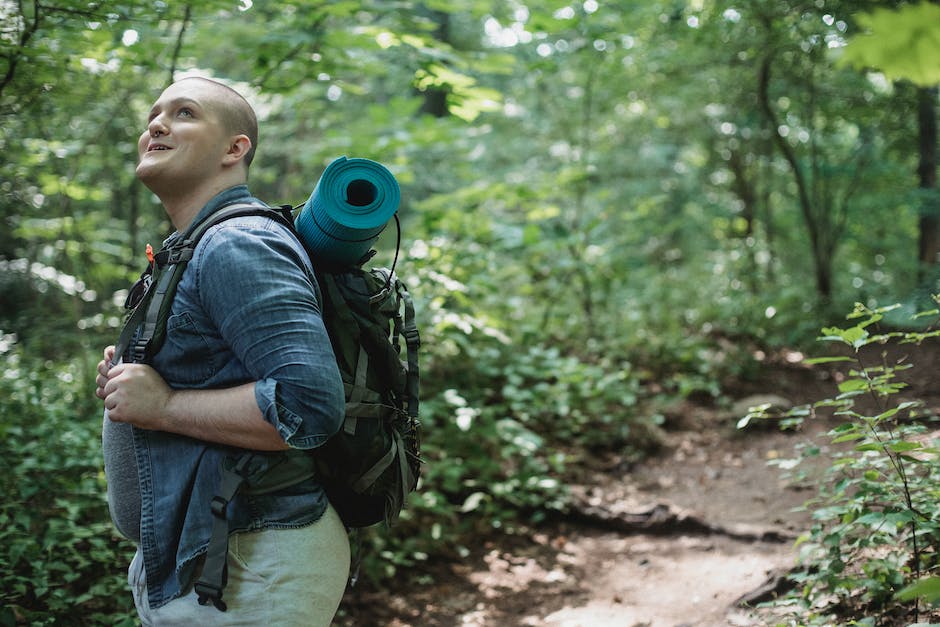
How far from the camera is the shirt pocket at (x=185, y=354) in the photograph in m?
1.79

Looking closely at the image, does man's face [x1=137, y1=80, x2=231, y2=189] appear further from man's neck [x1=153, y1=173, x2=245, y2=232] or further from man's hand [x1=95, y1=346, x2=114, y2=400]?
man's hand [x1=95, y1=346, x2=114, y2=400]

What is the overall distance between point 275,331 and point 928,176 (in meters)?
8.74

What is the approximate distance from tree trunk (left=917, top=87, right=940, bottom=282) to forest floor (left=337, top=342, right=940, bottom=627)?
1931mm

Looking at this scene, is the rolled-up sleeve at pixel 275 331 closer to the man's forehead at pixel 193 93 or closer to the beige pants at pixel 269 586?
the beige pants at pixel 269 586

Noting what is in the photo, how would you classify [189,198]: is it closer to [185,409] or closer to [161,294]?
[161,294]

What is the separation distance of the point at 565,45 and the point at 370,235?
8.57m

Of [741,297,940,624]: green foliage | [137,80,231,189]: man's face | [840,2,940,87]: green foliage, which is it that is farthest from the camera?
[741,297,940,624]: green foliage

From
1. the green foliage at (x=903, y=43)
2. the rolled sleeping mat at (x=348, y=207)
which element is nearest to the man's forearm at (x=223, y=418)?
the rolled sleeping mat at (x=348, y=207)

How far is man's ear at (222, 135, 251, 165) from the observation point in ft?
6.81

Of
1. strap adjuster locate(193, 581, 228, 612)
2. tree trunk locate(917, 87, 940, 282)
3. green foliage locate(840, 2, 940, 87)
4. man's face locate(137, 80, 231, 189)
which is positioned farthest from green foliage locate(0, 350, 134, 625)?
tree trunk locate(917, 87, 940, 282)

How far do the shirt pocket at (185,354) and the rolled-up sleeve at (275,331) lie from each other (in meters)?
0.08

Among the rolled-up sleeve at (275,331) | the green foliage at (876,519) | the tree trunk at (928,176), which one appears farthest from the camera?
the tree trunk at (928,176)

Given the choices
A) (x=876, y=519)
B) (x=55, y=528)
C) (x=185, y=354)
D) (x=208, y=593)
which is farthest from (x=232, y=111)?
(x=876, y=519)

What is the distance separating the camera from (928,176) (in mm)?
8000
